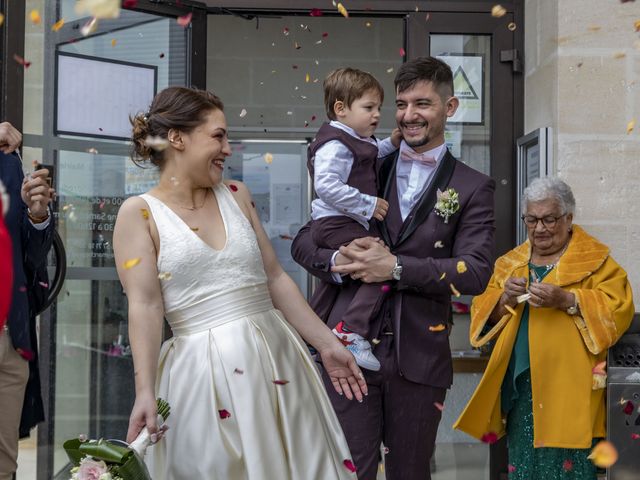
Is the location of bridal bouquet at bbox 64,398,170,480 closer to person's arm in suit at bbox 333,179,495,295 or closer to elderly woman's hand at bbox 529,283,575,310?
person's arm in suit at bbox 333,179,495,295

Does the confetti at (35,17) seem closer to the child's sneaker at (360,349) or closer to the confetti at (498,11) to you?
the confetti at (498,11)

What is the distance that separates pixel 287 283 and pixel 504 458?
2.40m

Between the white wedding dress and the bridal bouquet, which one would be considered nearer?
the bridal bouquet

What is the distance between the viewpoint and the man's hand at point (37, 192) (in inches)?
138

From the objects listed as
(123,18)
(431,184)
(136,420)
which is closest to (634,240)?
(431,184)

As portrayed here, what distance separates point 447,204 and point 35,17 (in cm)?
226

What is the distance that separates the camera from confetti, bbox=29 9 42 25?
489 cm

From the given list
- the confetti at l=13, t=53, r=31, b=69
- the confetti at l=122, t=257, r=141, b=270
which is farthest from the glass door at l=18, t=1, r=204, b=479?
the confetti at l=122, t=257, r=141, b=270

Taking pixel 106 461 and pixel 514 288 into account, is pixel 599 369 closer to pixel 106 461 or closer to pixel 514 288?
pixel 514 288

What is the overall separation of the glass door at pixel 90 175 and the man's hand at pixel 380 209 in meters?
1.76

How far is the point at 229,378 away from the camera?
302cm

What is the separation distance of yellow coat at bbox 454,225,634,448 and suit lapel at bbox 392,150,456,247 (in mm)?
982

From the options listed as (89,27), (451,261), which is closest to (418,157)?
(451,261)

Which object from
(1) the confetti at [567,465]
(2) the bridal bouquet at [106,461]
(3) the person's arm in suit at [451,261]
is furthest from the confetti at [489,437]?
(2) the bridal bouquet at [106,461]
